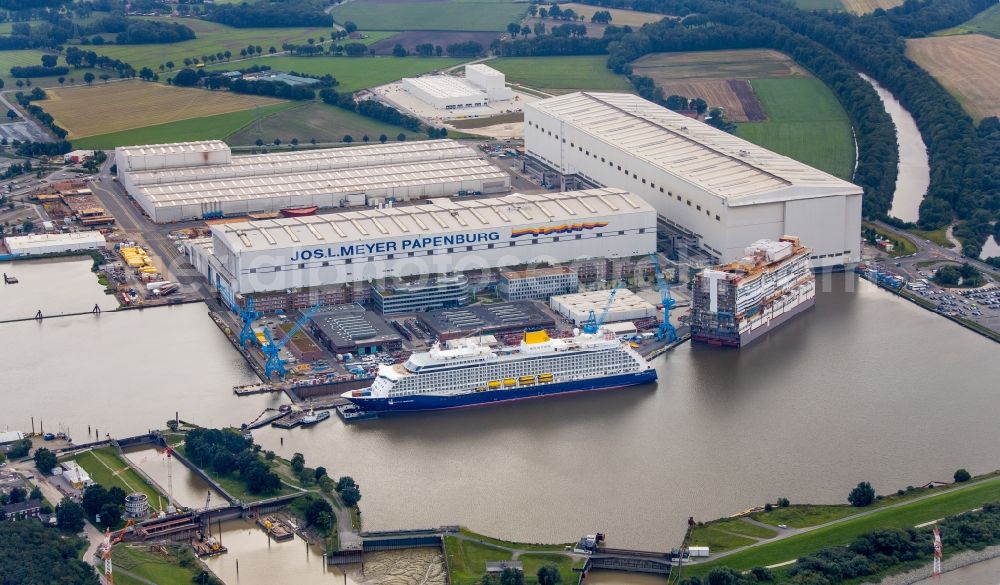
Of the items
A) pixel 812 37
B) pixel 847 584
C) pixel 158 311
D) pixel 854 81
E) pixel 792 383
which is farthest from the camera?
pixel 812 37

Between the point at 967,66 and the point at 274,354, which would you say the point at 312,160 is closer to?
the point at 274,354

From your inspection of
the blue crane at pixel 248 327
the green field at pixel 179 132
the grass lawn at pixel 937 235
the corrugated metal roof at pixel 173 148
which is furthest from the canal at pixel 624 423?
the green field at pixel 179 132

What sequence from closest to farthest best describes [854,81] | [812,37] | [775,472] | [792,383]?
[775,472], [792,383], [854,81], [812,37]

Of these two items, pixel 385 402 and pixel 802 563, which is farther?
pixel 385 402

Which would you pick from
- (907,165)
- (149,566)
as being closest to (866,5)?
(907,165)

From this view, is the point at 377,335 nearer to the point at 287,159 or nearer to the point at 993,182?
the point at 287,159

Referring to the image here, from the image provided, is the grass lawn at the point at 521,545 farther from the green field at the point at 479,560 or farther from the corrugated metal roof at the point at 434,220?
the corrugated metal roof at the point at 434,220

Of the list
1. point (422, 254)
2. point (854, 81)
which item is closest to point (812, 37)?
point (854, 81)
